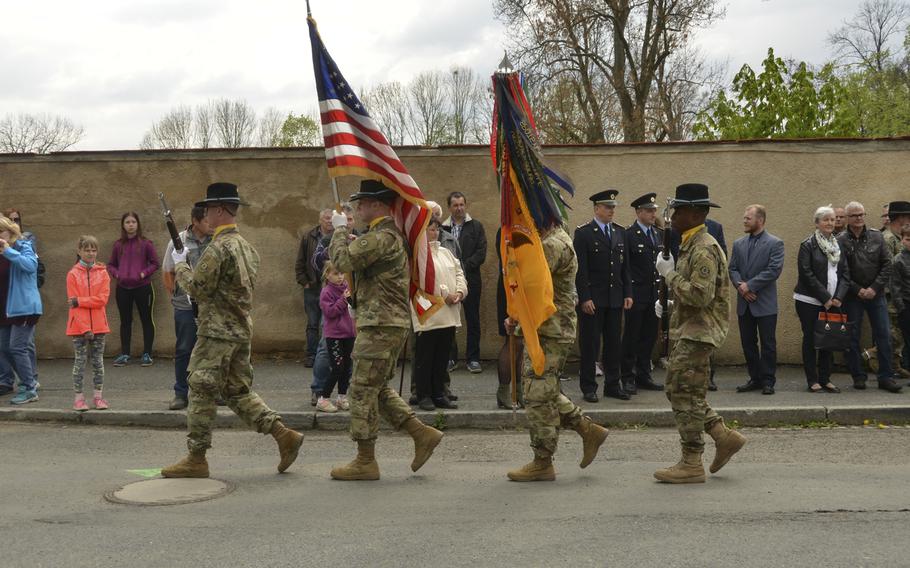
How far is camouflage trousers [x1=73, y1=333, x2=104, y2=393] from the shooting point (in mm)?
9367

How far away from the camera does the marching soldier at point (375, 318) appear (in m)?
6.71

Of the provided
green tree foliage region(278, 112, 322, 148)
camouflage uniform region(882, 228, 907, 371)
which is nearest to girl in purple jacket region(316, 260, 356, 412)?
camouflage uniform region(882, 228, 907, 371)

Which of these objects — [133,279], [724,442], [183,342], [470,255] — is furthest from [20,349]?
[724,442]

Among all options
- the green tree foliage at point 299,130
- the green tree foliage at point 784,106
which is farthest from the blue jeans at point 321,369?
the green tree foliage at point 299,130

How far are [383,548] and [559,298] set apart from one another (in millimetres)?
2633

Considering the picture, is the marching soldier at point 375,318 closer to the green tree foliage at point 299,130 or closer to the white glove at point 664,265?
the white glove at point 664,265

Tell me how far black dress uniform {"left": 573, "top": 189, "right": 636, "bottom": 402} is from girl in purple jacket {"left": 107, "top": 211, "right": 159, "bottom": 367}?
5.97 m

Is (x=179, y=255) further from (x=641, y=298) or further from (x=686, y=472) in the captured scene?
(x=641, y=298)

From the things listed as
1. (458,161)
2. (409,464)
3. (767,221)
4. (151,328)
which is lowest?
(409,464)

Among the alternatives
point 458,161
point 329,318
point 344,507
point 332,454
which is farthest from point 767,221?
point 344,507

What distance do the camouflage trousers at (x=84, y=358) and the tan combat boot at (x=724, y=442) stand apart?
20.2ft

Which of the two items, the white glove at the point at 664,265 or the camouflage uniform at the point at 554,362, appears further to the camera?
the white glove at the point at 664,265

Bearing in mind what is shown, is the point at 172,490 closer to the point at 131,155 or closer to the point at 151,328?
the point at 151,328

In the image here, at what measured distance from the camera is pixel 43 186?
13.1 meters
